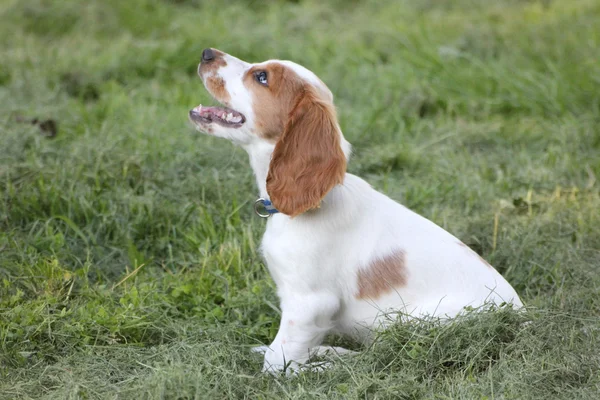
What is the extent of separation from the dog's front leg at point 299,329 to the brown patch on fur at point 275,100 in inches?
29.7

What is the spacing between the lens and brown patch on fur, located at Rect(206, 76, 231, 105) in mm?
3804

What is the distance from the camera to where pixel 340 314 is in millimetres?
3826

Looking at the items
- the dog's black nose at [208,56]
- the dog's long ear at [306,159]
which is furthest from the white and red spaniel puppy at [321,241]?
the dog's black nose at [208,56]

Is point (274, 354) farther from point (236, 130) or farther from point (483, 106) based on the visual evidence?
point (483, 106)

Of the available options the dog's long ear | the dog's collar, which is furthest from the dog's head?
the dog's collar

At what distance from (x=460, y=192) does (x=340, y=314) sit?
1893 mm

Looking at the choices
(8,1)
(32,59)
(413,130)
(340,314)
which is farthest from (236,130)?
(8,1)

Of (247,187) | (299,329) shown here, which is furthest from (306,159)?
(247,187)

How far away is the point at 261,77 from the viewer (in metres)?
3.79

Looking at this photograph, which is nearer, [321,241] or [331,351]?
[321,241]

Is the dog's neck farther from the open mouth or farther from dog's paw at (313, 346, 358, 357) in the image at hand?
dog's paw at (313, 346, 358, 357)

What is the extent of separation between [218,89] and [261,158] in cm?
38

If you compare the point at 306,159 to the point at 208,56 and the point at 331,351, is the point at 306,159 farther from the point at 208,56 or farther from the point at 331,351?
the point at 331,351

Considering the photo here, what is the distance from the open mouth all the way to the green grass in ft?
3.10
